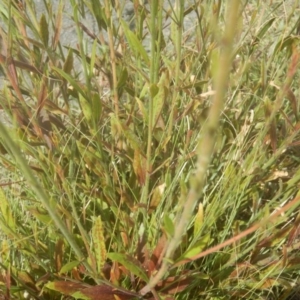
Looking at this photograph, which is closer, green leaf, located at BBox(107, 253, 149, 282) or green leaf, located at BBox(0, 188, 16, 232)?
green leaf, located at BBox(107, 253, 149, 282)

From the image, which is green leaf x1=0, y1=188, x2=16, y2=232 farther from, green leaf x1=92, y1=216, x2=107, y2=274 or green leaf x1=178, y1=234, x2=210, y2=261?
green leaf x1=178, y1=234, x2=210, y2=261

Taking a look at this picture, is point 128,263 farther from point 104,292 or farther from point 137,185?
point 137,185

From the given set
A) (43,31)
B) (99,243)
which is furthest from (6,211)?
(43,31)

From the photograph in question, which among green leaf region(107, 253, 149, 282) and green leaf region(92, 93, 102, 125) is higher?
green leaf region(92, 93, 102, 125)

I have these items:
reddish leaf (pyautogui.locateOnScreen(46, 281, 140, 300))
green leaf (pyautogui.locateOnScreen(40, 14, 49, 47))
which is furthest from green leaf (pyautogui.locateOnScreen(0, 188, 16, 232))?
green leaf (pyautogui.locateOnScreen(40, 14, 49, 47))

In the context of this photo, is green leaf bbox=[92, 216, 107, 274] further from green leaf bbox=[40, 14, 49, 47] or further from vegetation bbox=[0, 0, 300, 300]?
green leaf bbox=[40, 14, 49, 47]

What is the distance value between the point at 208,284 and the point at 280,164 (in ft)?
0.99

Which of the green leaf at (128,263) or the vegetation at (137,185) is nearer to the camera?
the green leaf at (128,263)

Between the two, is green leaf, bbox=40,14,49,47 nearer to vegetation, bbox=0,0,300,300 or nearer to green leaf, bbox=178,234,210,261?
vegetation, bbox=0,0,300,300

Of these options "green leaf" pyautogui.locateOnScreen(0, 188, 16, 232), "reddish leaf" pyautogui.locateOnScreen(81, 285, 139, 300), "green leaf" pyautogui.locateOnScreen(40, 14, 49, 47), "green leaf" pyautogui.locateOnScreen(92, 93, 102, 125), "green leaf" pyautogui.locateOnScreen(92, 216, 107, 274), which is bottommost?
"reddish leaf" pyautogui.locateOnScreen(81, 285, 139, 300)

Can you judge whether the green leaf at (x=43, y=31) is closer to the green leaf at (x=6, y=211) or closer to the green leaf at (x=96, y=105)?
the green leaf at (x=96, y=105)

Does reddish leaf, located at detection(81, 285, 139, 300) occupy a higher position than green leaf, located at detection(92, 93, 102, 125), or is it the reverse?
green leaf, located at detection(92, 93, 102, 125)

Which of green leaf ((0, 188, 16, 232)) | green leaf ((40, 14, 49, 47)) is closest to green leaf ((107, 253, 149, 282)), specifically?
green leaf ((0, 188, 16, 232))

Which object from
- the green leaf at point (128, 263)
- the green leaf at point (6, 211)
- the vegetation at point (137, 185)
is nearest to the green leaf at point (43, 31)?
the vegetation at point (137, 185)
